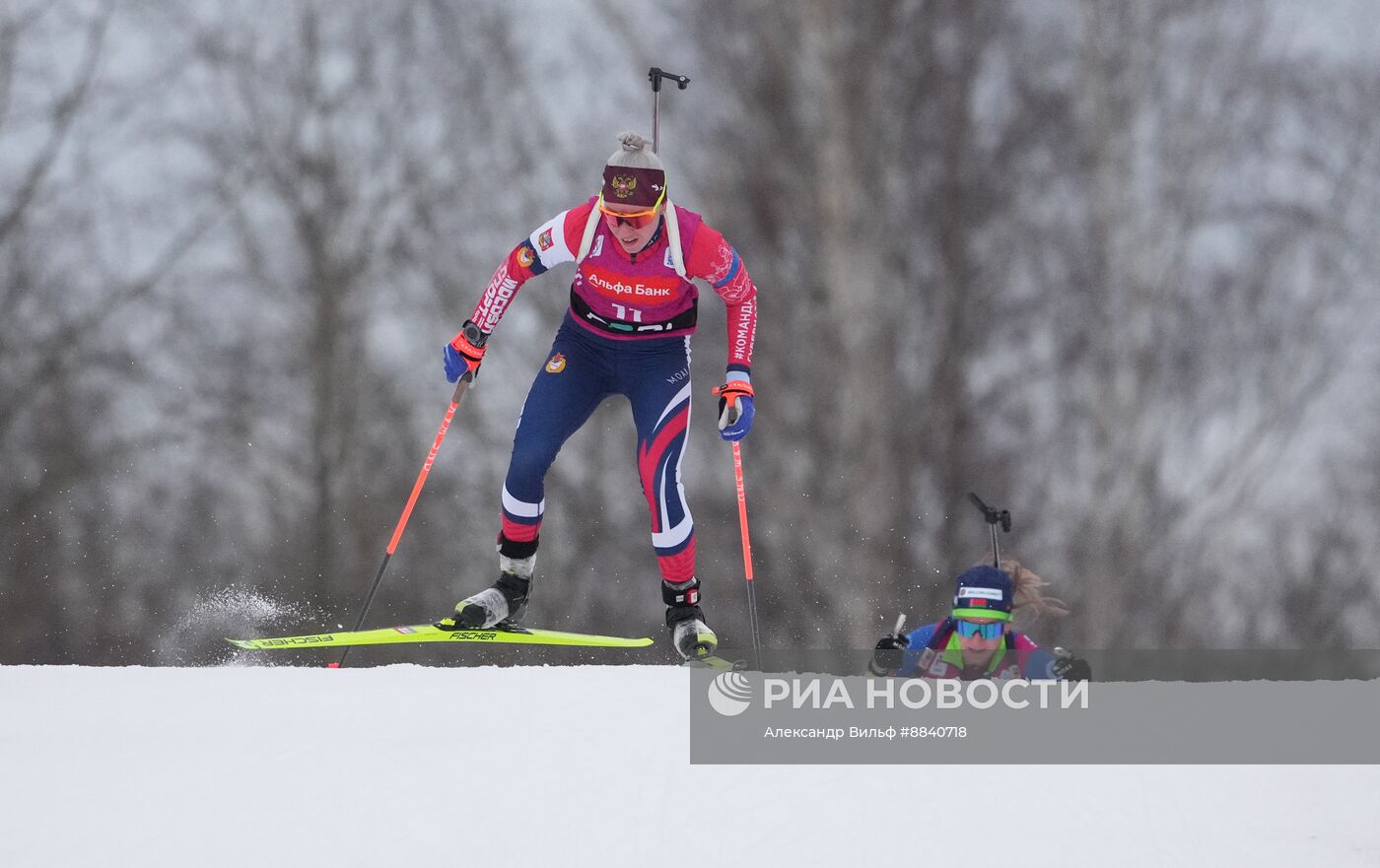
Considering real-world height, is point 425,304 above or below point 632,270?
below

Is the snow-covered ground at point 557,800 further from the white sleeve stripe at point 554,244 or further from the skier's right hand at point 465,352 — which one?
the white sleeve stripe at point 554,244

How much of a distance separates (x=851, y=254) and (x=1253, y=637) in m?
5.12

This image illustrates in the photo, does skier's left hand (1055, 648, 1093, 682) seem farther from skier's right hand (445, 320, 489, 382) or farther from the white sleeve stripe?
skier's right hand (445, 320, 489, 382)

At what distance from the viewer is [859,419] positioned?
1254 cm

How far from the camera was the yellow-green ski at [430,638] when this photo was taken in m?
6.40

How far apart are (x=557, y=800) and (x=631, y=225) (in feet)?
7.74

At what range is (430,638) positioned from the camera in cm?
651

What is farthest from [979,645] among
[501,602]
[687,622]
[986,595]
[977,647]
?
[501,602]

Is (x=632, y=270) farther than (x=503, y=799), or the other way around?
(x=632, y=270)

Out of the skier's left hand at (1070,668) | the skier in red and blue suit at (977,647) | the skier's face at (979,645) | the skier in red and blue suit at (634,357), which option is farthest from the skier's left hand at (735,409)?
the skier's left hand at (1070,668)

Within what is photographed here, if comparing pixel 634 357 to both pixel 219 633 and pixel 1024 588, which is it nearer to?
pixel 1024 588

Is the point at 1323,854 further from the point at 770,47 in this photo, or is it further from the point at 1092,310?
the point at 770,47

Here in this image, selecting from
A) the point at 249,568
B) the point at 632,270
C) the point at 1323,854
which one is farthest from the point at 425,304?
the point at 1323,854

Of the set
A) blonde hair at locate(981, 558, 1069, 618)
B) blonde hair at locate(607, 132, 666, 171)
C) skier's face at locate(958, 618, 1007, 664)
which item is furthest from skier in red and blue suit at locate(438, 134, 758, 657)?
blonde hair at locate(981, 558, 1069, 618)
